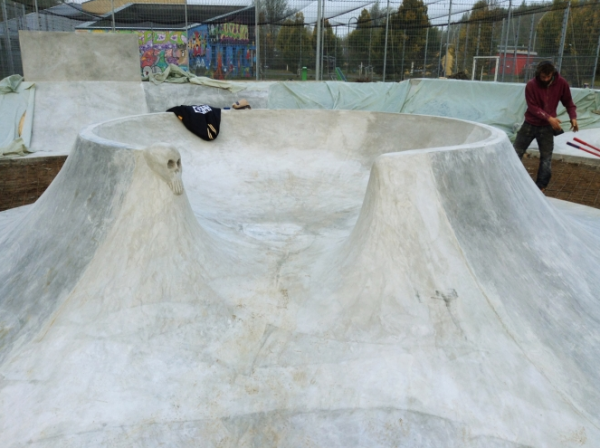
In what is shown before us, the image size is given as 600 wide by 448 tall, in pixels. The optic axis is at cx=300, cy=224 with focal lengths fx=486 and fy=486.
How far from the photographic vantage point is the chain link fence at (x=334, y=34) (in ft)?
52.3

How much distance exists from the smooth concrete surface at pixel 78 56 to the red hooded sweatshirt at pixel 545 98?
8898 millimetres

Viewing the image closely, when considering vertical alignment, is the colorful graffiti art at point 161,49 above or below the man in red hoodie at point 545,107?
above

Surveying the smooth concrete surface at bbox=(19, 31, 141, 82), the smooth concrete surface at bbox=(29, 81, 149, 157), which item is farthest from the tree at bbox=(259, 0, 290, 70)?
the smooth concrete surface at bbox=(29, 81, 149, 157)

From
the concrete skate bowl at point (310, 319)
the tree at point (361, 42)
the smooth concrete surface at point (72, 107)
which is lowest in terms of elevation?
the concrete skate bowl at point (310, 319)

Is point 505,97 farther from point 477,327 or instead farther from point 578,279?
point 477,327

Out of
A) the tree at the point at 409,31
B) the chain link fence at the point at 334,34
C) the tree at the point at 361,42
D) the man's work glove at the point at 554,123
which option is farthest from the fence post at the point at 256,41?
the man's work glove at the point at 554,123

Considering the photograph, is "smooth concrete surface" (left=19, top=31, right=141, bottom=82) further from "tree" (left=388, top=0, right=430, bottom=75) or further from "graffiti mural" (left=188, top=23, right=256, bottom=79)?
"tree" (left=388, top=0, right=430, bottom=75)

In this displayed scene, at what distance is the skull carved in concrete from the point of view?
3.18 meters

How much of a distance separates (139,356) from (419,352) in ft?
5.33

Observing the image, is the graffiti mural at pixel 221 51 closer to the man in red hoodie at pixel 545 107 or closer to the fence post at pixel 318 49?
the fence post at pixel 318 49

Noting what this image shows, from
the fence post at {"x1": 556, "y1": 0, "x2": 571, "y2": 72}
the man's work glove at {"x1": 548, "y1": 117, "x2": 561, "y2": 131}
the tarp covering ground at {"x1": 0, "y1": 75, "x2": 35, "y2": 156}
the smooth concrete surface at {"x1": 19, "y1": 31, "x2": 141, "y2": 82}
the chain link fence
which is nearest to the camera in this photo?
the man's work glove at {"x1": 548, "y1": 117, "x2": 561, "y2": 131}

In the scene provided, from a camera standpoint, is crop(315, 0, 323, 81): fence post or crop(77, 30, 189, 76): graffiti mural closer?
crop(315, 0, 323, 81): fence post

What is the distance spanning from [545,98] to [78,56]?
9.80m

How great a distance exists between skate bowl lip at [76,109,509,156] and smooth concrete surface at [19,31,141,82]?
5989 millimetres
